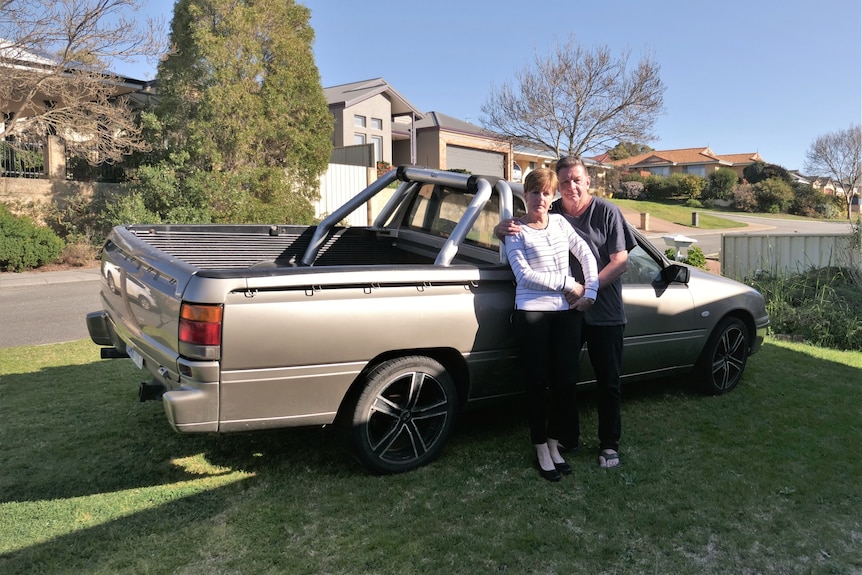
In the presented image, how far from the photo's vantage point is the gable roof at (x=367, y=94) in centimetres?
3128

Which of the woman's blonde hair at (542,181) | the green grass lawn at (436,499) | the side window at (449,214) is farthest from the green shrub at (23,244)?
the woman's blonde hair at (542,181)

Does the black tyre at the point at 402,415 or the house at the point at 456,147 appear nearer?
the black tyre at the point at 402,415

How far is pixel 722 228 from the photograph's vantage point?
37.4 meters

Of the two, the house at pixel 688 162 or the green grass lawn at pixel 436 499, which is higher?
the house at pixel 688 162

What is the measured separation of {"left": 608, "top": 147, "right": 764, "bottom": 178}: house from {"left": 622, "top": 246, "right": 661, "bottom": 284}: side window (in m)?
73.5

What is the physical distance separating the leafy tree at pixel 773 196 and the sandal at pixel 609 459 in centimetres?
5720

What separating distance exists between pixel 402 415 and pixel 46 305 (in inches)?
366

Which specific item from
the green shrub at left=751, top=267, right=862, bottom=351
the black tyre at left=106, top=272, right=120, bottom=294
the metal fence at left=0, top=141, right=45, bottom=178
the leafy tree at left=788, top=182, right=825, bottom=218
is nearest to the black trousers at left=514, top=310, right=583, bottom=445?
the black tyre at left=106, top=272, right=120, bottom=294

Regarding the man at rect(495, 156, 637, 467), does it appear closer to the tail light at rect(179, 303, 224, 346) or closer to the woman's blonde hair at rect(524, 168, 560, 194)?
the woman's blonde hair at rect(524, 168, 560, 194)

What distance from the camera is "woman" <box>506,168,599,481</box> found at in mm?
3707

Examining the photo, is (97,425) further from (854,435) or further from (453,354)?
(854,435)

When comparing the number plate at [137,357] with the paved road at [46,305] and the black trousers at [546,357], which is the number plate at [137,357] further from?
the paved road at [46,305]

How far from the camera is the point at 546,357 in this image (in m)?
3.79

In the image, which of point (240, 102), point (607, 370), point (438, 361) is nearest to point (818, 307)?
point (607, 370)
